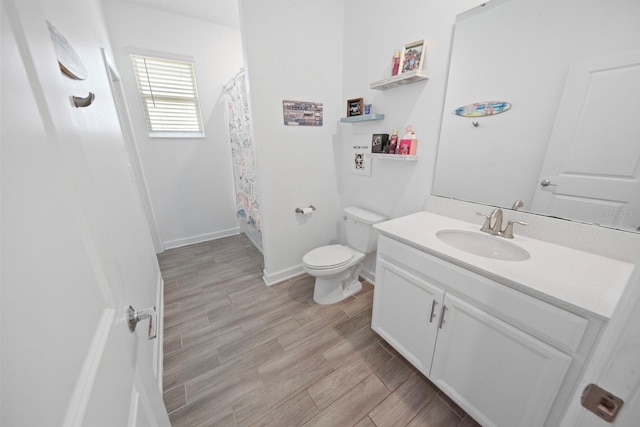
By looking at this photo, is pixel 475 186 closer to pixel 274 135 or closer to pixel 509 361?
pixel 509 361

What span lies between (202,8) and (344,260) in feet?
9.24

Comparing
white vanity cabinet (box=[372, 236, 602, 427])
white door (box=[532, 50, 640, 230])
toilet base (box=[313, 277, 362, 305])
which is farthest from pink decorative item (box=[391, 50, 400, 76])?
toilet base (box=[313, 277, 362, 305])

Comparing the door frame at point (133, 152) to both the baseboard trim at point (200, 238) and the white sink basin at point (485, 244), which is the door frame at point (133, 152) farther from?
the white sink basin at point (485, 244)

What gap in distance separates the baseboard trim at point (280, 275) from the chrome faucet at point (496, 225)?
5.52 ft

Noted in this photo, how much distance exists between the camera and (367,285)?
2279 millimetres

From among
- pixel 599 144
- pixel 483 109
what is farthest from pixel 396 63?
pixel 599 144

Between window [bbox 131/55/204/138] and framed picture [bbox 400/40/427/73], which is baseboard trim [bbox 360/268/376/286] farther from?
window [bbox 131/55/204/138]

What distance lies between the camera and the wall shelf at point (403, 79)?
1.48 meters

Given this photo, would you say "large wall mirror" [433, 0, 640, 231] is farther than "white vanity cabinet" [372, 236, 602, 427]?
Yes

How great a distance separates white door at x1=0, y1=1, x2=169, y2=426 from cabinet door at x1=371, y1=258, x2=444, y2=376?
3.94ft

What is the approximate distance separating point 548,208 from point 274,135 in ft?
6.10

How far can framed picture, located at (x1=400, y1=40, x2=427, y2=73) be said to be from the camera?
150cm

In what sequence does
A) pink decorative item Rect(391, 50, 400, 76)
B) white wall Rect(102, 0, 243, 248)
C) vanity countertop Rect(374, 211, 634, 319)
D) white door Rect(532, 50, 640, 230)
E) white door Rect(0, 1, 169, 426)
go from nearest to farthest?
white door Rect(0, 1, 169, 426) < vanity countertop Rect(374, 211, 634, 319) < white door Rect(532, 50, 640, 230) < pink decorative item Rect(391, 50, 400, 76) < white wall Rect(102, 0, 243, 248)

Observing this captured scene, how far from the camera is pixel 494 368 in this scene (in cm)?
101
